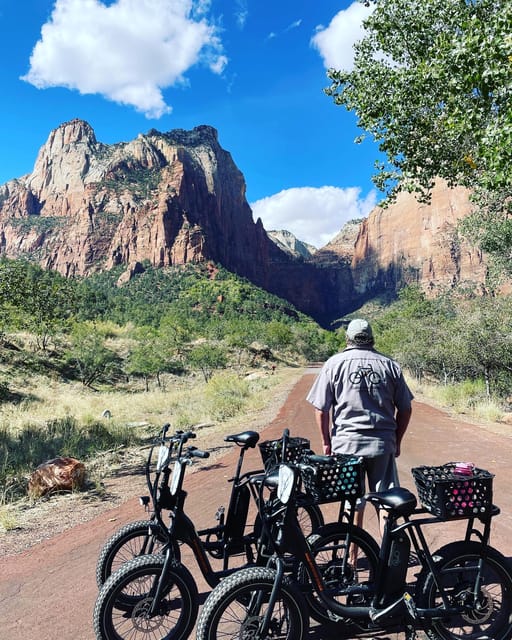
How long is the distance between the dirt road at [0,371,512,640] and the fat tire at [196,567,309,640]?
3.96 feet

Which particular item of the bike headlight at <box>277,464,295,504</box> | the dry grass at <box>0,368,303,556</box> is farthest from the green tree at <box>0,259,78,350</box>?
the bike headlight at <box>277,464,295,504</box>

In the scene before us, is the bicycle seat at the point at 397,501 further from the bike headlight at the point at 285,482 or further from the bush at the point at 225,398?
the bush at the point at 225,398

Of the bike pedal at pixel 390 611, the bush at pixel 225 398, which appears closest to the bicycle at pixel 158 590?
the bike pedal at pixel 390 611

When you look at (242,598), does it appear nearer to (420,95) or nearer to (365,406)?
(365,406)

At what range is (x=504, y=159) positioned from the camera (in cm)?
589

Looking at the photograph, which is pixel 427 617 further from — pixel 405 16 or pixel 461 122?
pixel 405 16

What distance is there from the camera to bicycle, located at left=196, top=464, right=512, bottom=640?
266cm

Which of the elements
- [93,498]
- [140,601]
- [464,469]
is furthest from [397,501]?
[93,498]

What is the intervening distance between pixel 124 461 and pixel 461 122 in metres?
9.09

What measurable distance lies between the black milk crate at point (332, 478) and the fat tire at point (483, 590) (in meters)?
0.68

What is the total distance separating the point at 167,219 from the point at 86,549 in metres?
141

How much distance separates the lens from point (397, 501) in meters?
2.79

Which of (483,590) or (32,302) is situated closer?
(483,590)

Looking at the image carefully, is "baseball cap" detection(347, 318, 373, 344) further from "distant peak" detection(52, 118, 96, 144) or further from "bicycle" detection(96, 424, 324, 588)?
"distant peak" detection(52, 118, 96, 144)
